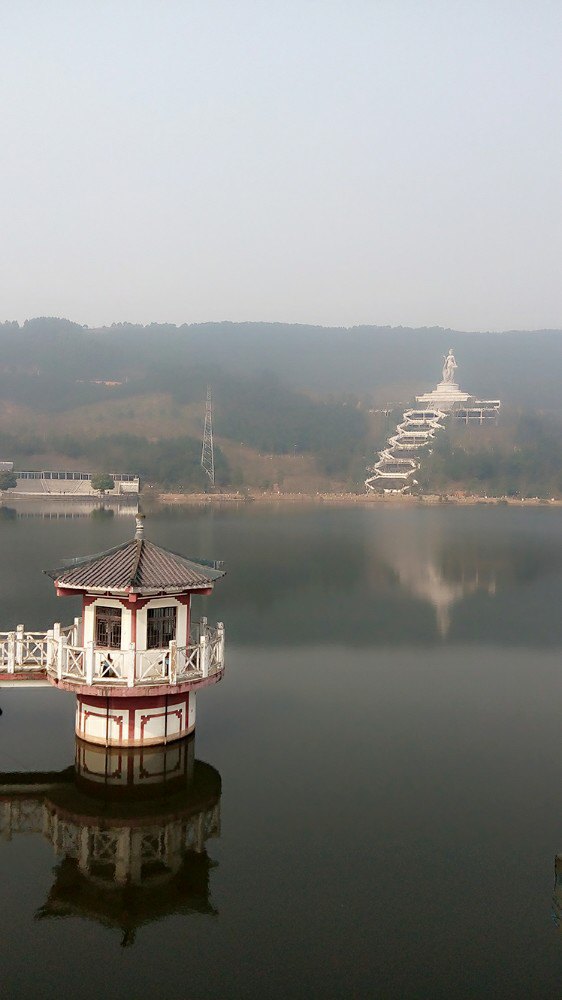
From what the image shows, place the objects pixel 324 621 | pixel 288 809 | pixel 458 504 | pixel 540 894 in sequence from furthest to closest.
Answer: pixel 458 504 < pixel 324 621 < pixel 288 809 < pixel 540 894

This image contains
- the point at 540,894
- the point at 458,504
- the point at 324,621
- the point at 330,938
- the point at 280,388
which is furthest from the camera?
the point at 280,388

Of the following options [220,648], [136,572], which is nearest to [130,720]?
[220,648]

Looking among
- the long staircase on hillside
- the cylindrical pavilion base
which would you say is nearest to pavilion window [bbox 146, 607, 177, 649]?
the cylindrical pavilion base

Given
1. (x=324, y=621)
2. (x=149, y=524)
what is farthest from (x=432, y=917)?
(x=149, y=524)

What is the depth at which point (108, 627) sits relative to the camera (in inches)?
589

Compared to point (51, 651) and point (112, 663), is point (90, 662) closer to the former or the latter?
point (112, 663)

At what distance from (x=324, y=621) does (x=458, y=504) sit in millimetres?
78597

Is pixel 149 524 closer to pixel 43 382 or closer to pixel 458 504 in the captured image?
pixel 458 504

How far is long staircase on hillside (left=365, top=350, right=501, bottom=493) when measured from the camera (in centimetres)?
11994

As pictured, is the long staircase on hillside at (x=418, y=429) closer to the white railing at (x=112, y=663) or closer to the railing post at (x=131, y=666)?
the white railing at (x=112, y=663)

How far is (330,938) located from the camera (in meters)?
10.2

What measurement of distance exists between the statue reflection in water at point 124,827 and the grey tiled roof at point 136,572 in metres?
2.83

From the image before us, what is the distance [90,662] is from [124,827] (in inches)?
106

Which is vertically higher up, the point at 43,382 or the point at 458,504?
the point at 43,382
